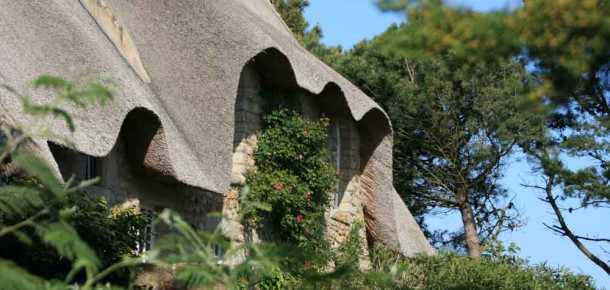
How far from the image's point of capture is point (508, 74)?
67.6 feet

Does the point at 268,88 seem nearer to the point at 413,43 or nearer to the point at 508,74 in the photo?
the point at 413,43

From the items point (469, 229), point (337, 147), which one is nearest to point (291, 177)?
point (337, 147)

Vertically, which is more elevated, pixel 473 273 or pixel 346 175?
pixel 346 175

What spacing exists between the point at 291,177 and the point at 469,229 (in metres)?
10.2

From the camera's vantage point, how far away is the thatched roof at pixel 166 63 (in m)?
7.57

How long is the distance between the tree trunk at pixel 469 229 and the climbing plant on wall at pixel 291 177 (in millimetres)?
9419

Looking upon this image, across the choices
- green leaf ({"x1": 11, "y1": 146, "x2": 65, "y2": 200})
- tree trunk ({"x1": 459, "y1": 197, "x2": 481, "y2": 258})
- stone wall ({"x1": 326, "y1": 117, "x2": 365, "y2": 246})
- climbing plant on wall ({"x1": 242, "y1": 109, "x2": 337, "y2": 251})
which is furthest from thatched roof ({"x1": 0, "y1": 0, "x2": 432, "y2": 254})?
tree trunk ({"x1": 459, "y1": 197, "x2": 481, "y2": 258})

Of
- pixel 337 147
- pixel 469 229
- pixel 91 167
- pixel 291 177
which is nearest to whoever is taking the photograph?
pixel 91 167

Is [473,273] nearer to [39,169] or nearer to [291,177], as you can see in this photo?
[291,177]

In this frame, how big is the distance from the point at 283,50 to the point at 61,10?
10.0 ft

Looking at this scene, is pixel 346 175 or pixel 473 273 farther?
pixel 346 175

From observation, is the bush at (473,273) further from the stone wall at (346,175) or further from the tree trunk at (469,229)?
the tree trunk at (469,229)

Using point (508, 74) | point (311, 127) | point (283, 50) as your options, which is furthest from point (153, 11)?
point (508, 74)

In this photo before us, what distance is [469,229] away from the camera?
20.9 metres
